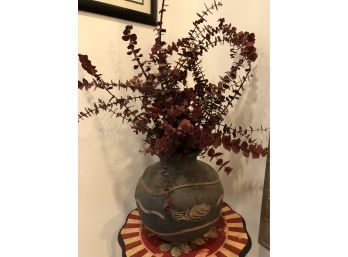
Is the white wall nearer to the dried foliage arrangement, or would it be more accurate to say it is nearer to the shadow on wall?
the shadow on wall

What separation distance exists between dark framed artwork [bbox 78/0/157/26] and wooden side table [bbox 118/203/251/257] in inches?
28.2

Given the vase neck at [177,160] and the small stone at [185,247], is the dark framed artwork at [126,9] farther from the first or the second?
the small stone at [185,247]

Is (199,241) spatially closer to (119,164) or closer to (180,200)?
(180,200)

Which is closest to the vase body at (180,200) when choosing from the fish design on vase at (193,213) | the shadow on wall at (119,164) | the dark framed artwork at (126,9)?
the fish design on vase at (193,213)

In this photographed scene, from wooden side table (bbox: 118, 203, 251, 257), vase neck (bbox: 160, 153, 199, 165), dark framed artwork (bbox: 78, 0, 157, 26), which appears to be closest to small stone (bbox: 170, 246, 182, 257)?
wooden side table (bbox: 118, 203, 251, 257)

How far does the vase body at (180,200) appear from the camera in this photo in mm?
642

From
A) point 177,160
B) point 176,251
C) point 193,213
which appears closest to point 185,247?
point 176,251

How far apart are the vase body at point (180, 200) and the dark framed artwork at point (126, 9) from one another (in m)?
0.53

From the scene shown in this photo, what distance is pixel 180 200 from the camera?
0.64 meters

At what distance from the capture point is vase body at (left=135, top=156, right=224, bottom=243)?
2.10 feet
